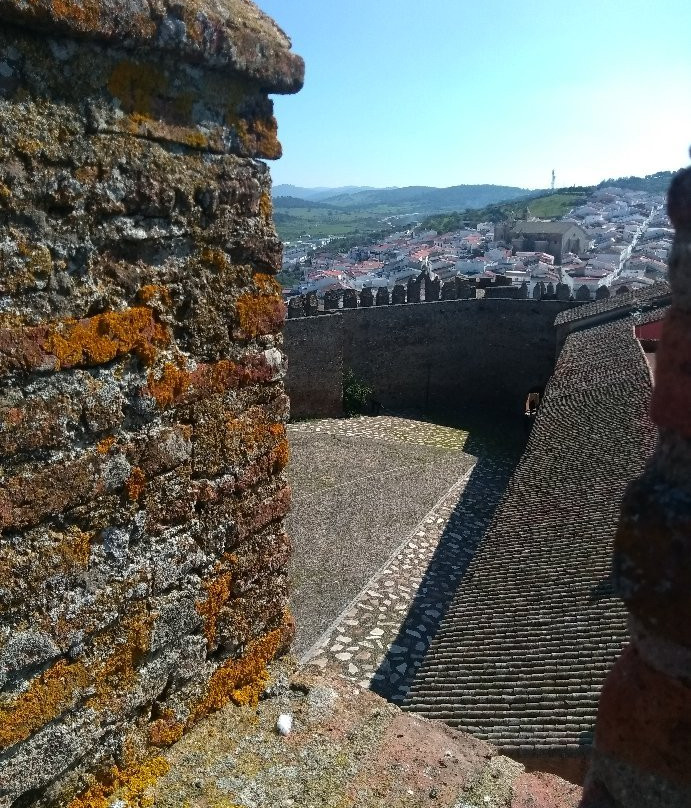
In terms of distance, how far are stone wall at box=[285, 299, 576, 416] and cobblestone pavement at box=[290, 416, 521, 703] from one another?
14.8 ft

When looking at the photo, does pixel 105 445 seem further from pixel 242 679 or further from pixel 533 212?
pixel 533 212

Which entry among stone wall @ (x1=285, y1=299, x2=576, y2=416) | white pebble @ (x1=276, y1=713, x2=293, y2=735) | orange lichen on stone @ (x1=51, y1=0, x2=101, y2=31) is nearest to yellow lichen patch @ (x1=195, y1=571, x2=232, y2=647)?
white pebble @ (x1=276, y1=713, x2=293, y2=735)

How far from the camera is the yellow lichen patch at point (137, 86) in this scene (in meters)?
1.78

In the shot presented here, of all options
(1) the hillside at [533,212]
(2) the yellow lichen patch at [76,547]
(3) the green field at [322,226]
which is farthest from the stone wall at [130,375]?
(3) the green field at [322,226]

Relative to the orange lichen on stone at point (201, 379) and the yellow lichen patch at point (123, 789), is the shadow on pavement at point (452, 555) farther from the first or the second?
the orange lichen on stone at point (201, 379)

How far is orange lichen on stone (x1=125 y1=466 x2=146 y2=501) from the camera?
6.43ft

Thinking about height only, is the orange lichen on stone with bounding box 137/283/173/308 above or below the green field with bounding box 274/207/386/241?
below

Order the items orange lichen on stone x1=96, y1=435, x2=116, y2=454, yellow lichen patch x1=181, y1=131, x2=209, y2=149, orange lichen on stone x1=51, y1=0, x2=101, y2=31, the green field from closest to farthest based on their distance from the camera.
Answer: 1. orange lichen on stone x1=51, y1=0, x2=101, y2=31
2. orange lichen on stone x1=96, y1=435, x2=116, y2=454
3. yellow lichen patch x1=181, y1=131, x2=209, y2=149
4. the green field

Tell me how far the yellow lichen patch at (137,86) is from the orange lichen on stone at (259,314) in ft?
2.05

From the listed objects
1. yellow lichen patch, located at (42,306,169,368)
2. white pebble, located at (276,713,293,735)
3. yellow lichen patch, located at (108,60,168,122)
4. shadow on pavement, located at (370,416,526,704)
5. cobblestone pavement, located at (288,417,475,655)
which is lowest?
shadow on pavement, located at (370,416,526,704)

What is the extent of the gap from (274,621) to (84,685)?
0.80 m

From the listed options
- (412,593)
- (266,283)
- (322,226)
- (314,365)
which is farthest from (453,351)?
(322,226)

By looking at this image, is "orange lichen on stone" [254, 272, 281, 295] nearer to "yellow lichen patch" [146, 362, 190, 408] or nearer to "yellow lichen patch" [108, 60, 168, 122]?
"yellow lichen patch" [146, 362, 190, 408]

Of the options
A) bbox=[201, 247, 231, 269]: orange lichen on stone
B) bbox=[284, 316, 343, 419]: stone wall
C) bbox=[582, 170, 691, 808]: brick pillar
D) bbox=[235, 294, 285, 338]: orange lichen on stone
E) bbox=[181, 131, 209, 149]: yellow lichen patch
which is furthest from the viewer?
bbox=[284, 316, 343, 419]: stone wall
